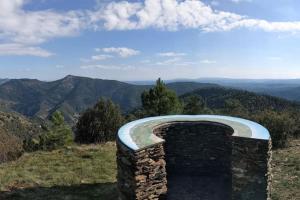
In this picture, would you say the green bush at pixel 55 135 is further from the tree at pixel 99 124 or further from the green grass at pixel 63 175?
the green grass at pixel 63 175

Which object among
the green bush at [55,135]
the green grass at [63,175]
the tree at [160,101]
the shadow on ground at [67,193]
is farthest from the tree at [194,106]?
the shadow on ground at [67,193]

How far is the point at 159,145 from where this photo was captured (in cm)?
1059

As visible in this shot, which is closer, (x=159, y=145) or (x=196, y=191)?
(x=159, y=145)

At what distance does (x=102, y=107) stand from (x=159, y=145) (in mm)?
22576

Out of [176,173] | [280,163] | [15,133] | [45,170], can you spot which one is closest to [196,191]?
[176,173]

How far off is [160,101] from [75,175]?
18.1 m

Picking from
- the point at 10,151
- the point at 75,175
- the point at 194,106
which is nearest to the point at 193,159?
the point at 75,175

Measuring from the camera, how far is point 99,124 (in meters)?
29.5

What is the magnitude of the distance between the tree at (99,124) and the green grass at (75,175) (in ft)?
27.6

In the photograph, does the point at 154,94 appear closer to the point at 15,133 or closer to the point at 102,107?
the point at 102,107

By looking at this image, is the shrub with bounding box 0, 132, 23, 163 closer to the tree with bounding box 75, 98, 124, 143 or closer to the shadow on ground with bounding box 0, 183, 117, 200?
the tree with bounding box 75, 98, 124, 143

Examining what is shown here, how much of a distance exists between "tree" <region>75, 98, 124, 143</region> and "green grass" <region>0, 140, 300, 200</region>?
8.42m

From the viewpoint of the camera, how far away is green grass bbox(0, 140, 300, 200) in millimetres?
12594

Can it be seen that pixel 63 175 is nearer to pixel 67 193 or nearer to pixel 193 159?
pixel 67 193
